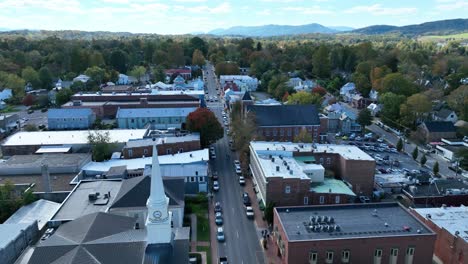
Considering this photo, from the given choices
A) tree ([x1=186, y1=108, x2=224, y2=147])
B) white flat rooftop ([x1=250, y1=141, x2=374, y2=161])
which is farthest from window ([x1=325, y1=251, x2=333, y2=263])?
tree ([x1=186, y1=108, x2=224, y2=147])

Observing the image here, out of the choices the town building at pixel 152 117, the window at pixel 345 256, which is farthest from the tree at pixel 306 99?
the window at pixel 345 256

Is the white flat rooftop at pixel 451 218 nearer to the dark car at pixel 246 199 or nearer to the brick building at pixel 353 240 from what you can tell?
the brick building at pixel 353 240

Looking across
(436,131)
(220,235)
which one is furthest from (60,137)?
(436,131)

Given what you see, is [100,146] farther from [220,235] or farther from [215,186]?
[220,235]

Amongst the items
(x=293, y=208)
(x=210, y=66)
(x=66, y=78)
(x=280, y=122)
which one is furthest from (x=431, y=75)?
(x=66, y=78)

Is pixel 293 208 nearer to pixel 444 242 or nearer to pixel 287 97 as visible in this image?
pixel 444 242

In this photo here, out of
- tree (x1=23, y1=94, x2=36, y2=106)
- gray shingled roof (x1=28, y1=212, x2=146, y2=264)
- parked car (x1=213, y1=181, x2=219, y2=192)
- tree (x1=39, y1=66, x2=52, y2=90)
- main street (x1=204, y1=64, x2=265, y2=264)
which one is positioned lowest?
main street (x1=204, y1=64, x2=265, y2=264)

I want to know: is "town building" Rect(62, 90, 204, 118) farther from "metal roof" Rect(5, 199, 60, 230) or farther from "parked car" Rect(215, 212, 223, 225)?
"metal roof" Rect(5, 199, 60, 230)
